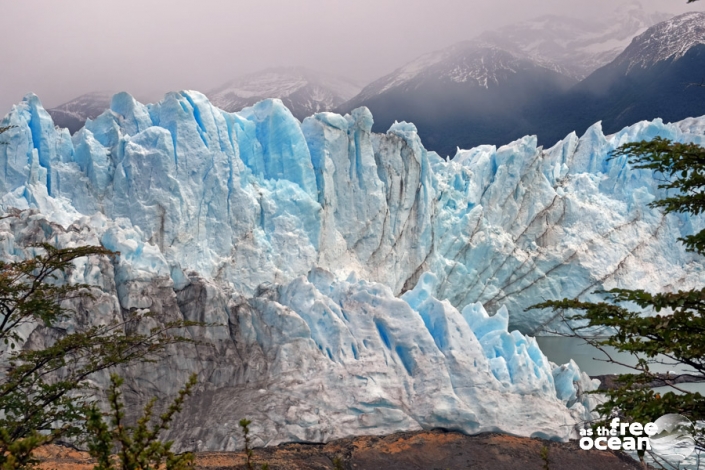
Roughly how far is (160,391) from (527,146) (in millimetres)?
21031

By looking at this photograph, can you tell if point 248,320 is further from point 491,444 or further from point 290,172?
point 290,172

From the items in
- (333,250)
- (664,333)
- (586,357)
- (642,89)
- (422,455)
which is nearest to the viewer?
(664,333)

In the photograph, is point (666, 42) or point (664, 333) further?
point (666, 42)

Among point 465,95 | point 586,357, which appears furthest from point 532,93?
point 586,357

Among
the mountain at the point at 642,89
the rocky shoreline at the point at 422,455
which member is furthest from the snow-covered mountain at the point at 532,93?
the rocky shoreline at the point at 422,455

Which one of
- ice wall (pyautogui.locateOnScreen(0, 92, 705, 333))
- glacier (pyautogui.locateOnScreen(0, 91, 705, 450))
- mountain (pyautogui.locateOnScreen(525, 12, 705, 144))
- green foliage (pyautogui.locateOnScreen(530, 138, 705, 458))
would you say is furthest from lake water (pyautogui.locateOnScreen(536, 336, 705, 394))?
mountain (pyautogui.locateOnScreen(525, 12, 705, 144))

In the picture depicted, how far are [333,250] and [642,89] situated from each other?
1619 inches

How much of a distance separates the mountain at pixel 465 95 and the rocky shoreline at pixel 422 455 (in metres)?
41.0

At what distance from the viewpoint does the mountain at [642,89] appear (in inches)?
1865

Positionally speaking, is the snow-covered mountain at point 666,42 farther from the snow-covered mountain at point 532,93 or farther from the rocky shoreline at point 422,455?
the rocky shoreline at point 422,455

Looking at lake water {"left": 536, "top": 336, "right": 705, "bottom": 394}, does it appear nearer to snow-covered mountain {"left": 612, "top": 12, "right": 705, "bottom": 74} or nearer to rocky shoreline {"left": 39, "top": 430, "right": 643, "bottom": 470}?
rocky shoreline {"left": 39, "top": 430, "right": 643, "bottom": 470}

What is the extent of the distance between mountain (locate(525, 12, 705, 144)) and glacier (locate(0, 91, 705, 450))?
59.5ft

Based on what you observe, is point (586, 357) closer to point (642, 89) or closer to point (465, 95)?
point (642, 89)

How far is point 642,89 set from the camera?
166ft
